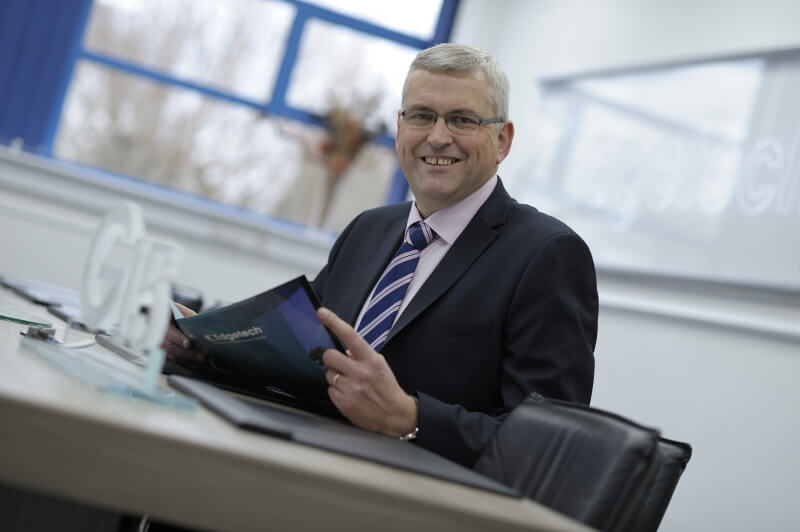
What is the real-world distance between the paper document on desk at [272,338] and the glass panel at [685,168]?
195 centimetres

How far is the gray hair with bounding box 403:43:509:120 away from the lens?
195cm

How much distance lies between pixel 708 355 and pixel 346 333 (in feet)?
7.05

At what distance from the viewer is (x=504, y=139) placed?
2.13 meters

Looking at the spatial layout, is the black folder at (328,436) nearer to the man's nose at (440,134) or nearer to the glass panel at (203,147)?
the man's nose at (440,134)

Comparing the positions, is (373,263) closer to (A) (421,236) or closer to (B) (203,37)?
(A) (421,236)

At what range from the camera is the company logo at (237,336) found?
4.12 ft

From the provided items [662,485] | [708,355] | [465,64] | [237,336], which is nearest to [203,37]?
[708,355]

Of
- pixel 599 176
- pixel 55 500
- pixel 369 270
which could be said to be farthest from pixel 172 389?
pixel 599 176

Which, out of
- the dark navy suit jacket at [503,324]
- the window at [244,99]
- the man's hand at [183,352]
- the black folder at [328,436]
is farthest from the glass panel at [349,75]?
the black folder at [328,436]

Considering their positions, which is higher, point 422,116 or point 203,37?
point 203,37

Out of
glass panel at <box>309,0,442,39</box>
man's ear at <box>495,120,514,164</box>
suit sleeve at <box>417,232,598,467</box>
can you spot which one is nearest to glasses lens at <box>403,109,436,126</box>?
man's ear at <box>495,120,514,164</box>

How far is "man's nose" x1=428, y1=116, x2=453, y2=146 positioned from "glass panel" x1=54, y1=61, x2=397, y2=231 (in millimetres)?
3217

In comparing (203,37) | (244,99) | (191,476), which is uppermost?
(203,37)

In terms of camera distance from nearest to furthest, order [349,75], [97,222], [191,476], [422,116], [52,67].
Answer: [191,476] < [422,116] < [97,222] < [52,67] < [349,75]
